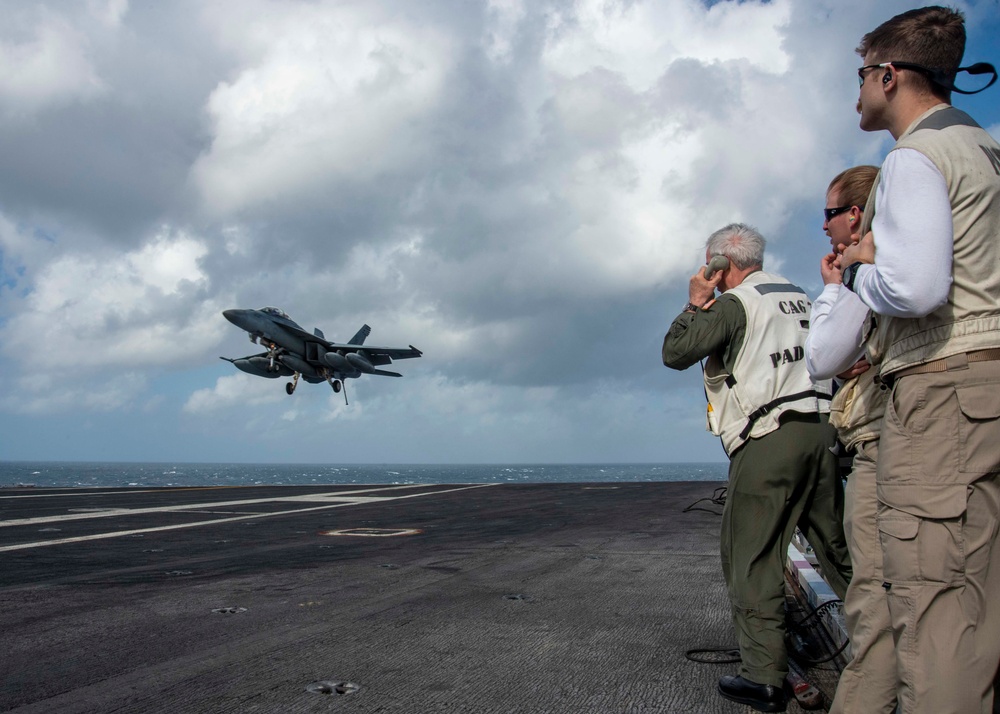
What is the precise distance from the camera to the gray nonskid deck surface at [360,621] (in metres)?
2.74

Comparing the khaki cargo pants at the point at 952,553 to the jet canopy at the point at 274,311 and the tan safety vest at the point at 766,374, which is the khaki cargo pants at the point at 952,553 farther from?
the jet canopy at the point at 274,311

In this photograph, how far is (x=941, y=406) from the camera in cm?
179

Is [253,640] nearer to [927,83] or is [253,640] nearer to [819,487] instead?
[819,487]

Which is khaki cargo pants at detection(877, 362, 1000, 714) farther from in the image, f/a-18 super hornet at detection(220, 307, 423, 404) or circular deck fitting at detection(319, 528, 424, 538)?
f/a-18 super hornet at detection(220, 307, 423, 404)

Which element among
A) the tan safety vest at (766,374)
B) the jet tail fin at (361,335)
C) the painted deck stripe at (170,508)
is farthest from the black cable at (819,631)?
the jet tail fin at (361,335)

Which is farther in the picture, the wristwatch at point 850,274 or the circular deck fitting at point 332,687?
the circular deck fitting at point 332,687

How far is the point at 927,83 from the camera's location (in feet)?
6.74

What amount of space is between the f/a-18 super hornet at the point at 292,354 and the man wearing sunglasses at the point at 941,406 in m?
32.8

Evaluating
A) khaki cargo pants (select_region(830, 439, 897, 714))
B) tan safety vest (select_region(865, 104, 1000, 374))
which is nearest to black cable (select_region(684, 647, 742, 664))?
khaki cargo pants (select_region(830, 439, 897, 714))

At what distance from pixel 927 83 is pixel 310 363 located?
36.4 metres

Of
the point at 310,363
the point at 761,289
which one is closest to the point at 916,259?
the point at 761,289

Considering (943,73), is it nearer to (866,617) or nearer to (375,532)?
(866,617)

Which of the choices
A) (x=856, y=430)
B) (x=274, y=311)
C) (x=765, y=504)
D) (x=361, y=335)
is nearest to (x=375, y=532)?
(x=765, y=504)

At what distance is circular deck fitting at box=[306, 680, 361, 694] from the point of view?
2.74 metres
